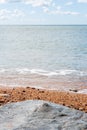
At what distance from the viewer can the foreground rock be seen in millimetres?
4395

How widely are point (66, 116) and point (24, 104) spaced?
88 centimetres

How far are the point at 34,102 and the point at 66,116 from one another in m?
0.80

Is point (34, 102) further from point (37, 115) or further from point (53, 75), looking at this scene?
point (53, 75)

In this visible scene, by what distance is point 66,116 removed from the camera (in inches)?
186

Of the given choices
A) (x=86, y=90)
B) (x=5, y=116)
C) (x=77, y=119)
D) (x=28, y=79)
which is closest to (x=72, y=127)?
(x=77, y=119)

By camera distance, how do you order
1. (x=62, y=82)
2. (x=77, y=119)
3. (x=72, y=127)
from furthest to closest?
(x=62, y=82) < (x=77, y=119) < (x=72, y=127)

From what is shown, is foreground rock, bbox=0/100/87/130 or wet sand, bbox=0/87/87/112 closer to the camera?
foreground rock, bbox=0/100/87/130

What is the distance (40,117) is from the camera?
15.3 feet

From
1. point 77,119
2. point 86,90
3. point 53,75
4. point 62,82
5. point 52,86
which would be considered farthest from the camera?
point 53,75

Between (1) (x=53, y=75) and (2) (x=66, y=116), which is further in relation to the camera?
(1) (x=53, y=75)

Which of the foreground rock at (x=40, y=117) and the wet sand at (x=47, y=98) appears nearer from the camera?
the foreground rock at (x=40, y=117)

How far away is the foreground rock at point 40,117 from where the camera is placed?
14.4 feet

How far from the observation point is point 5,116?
4.82m

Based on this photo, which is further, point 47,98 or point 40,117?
point 47,98
